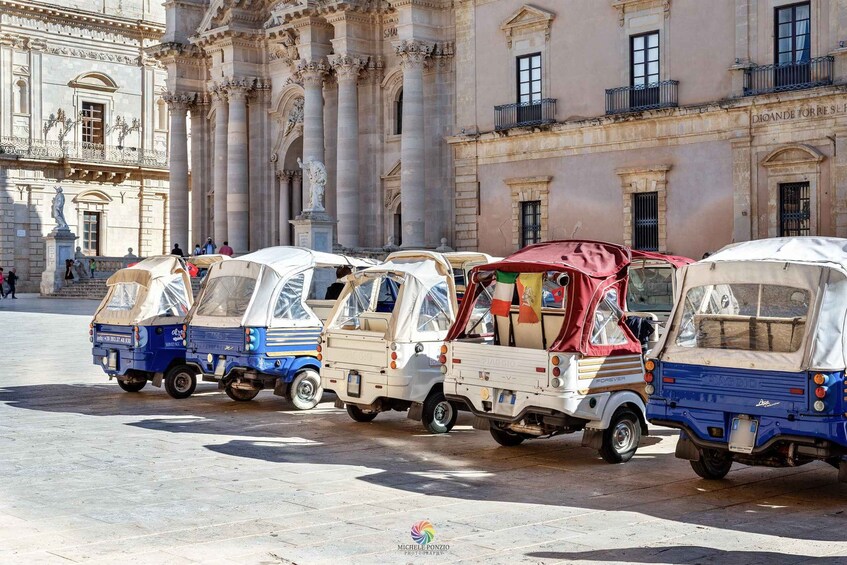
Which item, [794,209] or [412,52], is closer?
[794,209]

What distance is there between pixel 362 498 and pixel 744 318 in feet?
12.9

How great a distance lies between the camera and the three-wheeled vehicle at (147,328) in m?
17.0

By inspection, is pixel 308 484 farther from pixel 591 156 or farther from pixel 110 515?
pixel 591 156

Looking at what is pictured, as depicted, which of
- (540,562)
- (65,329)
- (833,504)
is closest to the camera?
(540,562)

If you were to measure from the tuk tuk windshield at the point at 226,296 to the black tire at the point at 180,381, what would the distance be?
1.25 meters

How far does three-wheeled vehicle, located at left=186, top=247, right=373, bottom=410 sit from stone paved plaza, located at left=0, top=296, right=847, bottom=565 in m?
0.85

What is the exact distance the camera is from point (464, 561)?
789cm

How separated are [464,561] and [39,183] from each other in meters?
51.8

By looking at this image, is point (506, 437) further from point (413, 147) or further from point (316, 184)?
point (413, 147)

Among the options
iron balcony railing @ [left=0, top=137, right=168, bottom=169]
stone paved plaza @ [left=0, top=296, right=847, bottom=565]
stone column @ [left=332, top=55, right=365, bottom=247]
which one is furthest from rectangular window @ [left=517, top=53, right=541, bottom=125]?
iron balcony railing @ [left=0, top=137, right=168, bottom=169]

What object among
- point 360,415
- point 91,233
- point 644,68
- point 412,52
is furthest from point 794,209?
point 91,233

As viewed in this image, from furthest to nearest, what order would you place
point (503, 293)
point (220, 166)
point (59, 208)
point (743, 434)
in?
point (59, 208) → point (220, 166) → point (503, 293) → point (743, 434)

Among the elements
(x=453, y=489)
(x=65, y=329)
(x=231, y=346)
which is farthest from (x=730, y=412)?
(x=65, y=329)

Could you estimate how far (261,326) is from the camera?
15.5 meters
